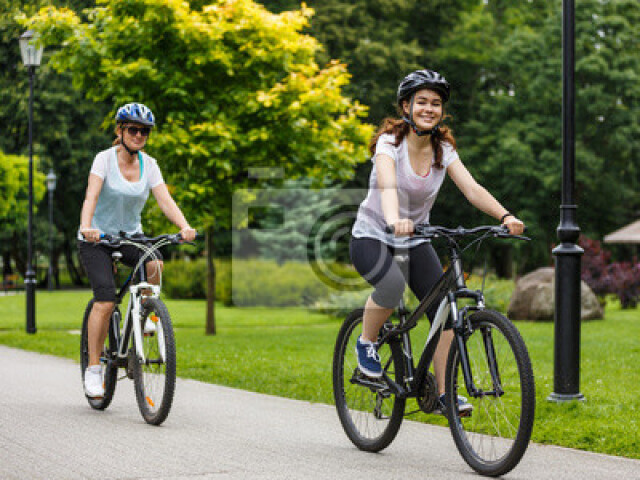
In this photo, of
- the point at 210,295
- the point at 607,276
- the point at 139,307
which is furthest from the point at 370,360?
the point at 607,276

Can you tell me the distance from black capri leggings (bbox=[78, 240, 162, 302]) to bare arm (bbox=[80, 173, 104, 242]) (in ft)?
0.92

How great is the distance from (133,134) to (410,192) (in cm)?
240

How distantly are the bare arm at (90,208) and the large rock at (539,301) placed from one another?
13.5m

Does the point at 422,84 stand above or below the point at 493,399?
above

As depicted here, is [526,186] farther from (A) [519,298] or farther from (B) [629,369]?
(B) [629,369]

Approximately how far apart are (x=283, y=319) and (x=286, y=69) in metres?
7.25

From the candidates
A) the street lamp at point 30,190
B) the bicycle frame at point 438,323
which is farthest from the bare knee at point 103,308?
the street lamp at point 30,190

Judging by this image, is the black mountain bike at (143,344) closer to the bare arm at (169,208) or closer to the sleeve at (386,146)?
the bare arm at (169,208)

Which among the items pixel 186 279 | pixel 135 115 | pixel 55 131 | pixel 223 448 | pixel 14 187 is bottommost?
pixel 186 279

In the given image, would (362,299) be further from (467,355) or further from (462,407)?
(467,355)

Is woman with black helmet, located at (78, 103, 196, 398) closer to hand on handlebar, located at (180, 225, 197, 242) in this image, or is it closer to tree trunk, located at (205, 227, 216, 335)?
hand on handlebar, located at (180, 225, 197, 242)

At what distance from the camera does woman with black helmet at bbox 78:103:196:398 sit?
22.9ft

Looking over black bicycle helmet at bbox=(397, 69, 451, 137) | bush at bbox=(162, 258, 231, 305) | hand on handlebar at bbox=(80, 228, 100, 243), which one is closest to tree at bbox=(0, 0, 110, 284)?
bush at bbox=(162, 258, 231, 305)

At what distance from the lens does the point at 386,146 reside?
5473 mm
